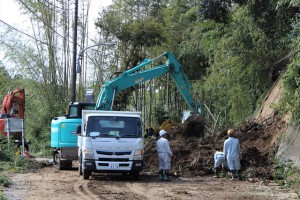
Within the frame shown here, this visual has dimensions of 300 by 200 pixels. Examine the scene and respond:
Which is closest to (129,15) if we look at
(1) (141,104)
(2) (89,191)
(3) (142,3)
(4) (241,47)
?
(3) (142,3)

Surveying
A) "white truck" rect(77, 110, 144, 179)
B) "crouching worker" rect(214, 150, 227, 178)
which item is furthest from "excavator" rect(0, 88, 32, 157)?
"crouching worker" rect(214, 150, 227, 178)

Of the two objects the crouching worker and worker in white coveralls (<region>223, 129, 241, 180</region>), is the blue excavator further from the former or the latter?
worker in white coveralls (<region>223, 129, 241, 180</region>)

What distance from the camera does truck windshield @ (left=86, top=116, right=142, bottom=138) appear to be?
2055 centimetres

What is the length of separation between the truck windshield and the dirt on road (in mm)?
1540

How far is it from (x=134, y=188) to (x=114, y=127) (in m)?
3.24

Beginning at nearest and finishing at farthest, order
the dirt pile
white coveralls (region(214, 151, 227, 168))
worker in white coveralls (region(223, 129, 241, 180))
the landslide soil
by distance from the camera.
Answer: the landslide soil
worker in white coveralls (region(223, 129, 241, 180))
white coveralls (region(214, 151, 227, 168))
the dirt pile

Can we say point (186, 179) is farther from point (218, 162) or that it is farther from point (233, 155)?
point (233, 155)

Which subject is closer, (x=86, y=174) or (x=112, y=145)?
(x=112, y=145)

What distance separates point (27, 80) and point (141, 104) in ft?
29.0

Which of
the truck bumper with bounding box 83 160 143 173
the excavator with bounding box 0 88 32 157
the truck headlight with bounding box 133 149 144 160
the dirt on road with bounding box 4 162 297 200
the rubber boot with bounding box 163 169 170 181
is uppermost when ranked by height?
the excavator with bounding box 0 88 32 157

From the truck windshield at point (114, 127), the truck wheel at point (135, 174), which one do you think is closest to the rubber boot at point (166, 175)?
the truck wheel at point (135, 174)

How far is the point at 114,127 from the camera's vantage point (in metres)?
20.8

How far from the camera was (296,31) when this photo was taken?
20.9m

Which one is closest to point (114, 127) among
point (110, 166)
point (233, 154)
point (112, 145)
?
point (112, 145)
